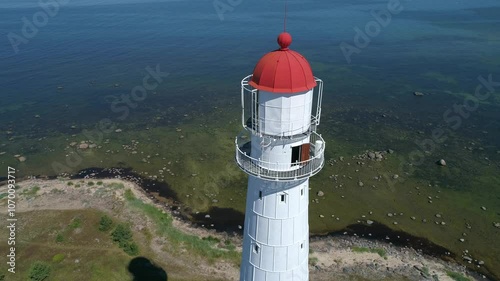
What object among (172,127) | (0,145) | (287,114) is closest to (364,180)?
(172,127)

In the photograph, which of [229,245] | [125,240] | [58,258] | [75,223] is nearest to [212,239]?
[229,245]

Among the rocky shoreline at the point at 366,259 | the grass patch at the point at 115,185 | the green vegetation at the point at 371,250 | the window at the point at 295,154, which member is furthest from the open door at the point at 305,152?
the grass patch at the point at 115,185

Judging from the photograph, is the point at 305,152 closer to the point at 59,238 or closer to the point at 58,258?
the point at 58,258

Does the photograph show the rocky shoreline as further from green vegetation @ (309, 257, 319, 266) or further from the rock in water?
the rock in water

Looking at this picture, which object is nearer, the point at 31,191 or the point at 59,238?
the point at 59,238

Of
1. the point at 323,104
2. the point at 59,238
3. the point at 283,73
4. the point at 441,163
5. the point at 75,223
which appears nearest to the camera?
the point at 283,73

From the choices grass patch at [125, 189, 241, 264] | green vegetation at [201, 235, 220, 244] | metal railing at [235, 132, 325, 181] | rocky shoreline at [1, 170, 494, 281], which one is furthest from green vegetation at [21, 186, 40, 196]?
metal railing at [235, 132, 325, 181]

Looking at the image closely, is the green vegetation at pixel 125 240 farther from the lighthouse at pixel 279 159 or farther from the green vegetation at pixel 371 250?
the green vegetation at pixel 371 250
